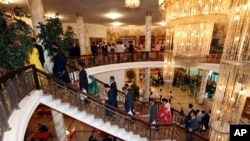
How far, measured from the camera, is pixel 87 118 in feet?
17.3

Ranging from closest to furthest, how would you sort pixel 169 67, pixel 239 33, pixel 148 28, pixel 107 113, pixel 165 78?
pixel 239 33, pixel 107 113, pixel 169 67, pixel 165 78, pixel 148 28

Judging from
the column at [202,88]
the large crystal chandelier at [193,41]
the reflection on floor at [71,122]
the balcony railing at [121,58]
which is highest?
the large crystal chandelier at [193,41]

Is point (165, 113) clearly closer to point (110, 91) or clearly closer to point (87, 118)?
point (110, 91)

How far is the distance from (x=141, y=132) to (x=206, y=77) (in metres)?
9.61

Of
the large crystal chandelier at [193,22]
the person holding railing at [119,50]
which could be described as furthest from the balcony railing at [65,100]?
the person holding railing at [119,50]

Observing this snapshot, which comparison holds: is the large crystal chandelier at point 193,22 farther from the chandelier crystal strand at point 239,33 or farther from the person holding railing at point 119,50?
the person holding railing at point 119,50

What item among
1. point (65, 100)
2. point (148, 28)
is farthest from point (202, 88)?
point (65, 100)

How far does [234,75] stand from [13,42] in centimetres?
417

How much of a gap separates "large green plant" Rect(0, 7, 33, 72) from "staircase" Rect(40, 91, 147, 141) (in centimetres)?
162

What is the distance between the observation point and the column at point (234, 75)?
283 cm

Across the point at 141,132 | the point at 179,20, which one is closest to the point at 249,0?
the point at 179,20

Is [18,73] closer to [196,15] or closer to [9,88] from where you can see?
[9,88]

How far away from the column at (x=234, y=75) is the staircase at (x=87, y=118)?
3.25 m

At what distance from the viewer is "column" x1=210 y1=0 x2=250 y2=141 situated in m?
2.83
